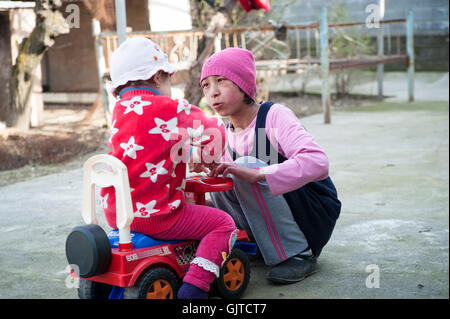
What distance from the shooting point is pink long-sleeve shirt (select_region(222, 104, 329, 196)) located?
192cm

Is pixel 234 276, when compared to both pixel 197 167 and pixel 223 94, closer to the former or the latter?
pixel 197 167

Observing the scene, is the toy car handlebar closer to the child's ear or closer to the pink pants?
the pink pants

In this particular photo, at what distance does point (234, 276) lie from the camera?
2.00 m

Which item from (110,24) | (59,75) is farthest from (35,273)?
(59,75)

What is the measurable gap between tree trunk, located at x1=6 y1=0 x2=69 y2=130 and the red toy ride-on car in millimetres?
4061

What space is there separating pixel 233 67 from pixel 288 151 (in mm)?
348

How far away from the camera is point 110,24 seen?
6.65 metres

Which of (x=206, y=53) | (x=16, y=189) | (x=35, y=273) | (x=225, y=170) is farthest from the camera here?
(x=206, y=53)

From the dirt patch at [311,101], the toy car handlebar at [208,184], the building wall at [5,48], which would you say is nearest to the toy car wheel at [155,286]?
the toy car handlebar at [208,184]

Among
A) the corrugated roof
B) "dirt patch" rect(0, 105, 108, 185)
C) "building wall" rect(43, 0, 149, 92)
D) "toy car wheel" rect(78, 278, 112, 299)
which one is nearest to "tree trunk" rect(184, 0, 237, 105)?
"dirt patch" rect(0, 105, 108, 185)

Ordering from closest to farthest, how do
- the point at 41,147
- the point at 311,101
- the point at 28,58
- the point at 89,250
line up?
the point at 89,250 → the point at 41,147 → the point at 28,58 → the point at 311,101

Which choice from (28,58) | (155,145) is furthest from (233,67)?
(28,58)
